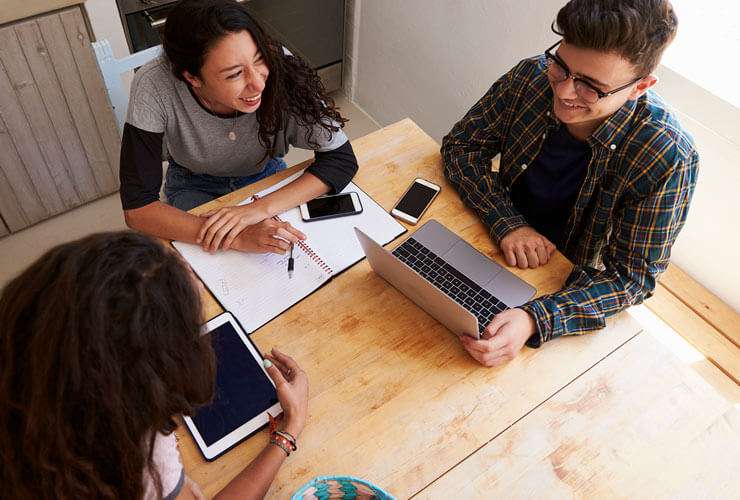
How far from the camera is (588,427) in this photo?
993 millimetres

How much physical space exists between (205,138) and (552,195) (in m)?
0.86

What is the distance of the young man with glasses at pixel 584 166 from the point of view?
3.37 ft

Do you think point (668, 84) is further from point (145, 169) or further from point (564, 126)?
point (145, 169)

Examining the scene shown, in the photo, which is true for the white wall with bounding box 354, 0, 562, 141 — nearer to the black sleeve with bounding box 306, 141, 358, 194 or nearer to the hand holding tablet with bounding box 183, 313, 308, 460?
the black sleeve with bounding box 306, 141, 358, 194

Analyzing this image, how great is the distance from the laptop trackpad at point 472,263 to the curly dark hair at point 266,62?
1.38 ft

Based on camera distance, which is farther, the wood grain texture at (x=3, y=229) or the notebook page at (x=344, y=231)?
the wood grain texture at (x=3, y=229)

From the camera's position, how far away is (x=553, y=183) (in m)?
1.37

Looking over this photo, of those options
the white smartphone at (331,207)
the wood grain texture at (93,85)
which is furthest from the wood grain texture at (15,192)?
the white smartphone at (331,207)

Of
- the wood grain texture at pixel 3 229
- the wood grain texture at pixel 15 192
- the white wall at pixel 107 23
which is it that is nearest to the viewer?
the white wall at pixel 107 23

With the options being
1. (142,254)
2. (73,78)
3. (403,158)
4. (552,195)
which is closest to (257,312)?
(142,254)

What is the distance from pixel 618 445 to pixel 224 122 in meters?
1.08

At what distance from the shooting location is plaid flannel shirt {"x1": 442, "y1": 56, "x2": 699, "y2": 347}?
1108 mm

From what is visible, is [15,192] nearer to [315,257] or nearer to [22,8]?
[22,8]

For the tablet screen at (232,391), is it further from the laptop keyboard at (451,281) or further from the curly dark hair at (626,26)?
the curly dark hair at (626,26)
